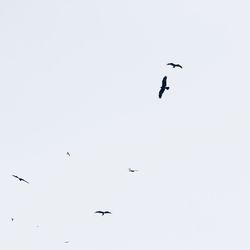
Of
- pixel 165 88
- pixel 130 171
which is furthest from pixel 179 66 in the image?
pixel 130 171

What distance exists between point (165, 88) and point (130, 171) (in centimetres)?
715

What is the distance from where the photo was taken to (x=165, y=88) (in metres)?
43.0

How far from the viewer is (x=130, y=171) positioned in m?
46.3

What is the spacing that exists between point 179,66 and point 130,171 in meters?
9.61

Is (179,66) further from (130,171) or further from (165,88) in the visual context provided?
(130,171)

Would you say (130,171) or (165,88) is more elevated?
(165,88)

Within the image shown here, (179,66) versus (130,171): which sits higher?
(179,66)

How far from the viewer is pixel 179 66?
40.7m

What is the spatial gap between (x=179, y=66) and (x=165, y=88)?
272 cm

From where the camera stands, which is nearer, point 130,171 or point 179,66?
point 179,66
